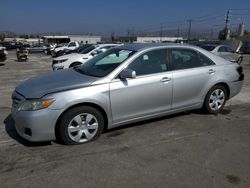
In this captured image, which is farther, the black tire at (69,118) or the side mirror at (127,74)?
the side mirror at (127,74)

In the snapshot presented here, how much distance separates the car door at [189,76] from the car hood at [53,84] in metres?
1.59

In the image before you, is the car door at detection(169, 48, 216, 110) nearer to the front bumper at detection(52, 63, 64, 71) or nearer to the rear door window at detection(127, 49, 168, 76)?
the rear door window at detection(127, 49, 168, 76)

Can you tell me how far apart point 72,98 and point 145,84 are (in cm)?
129

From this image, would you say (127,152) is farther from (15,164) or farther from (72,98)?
(15,164)

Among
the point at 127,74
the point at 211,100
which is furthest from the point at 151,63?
the point at 211,100

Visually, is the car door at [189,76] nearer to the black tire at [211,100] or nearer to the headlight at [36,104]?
the black tire at [211,100]

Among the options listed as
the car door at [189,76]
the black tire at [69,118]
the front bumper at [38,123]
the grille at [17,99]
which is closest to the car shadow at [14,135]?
the front bumper at [38,123]

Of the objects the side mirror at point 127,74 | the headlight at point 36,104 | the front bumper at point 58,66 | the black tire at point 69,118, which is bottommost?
the front bumper at point 58,66

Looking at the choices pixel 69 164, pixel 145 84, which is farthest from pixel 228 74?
pixel 69 164

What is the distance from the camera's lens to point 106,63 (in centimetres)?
486

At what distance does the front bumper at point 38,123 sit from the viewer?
12.0 ft

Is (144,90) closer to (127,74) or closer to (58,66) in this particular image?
(127,74)

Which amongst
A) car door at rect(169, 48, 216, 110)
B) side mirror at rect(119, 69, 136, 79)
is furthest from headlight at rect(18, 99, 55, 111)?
car door at rect(169, 48, 216, 110)

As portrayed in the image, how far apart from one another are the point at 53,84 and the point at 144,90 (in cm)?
150
